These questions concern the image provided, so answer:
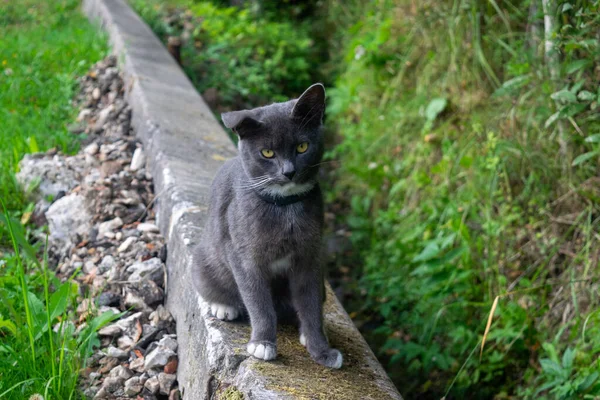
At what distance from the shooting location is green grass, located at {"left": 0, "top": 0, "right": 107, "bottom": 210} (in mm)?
4262

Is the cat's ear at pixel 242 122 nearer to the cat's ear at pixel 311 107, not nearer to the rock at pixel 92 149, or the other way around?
the cat's ear at pixel 311 107

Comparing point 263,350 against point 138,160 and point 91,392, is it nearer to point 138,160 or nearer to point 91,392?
point 91,392

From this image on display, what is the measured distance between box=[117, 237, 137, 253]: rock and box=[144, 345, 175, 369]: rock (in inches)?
29.2

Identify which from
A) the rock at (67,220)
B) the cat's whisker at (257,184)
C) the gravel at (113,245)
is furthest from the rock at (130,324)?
the cat's whisker at (257,184)

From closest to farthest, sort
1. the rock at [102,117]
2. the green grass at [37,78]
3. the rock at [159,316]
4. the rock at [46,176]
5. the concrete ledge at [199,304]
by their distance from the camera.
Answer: the concrete ledge at [199,304] → the rock at [159,316] → the rock at [46,176] → the green grass at [37,78] → the rock at [102,117]

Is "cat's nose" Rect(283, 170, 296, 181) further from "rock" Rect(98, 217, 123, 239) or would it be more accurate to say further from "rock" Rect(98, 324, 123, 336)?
"rock" Rect(98, 217, 123, 239)

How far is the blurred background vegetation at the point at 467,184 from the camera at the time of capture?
3.58 m

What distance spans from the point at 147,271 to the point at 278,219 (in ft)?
3.66

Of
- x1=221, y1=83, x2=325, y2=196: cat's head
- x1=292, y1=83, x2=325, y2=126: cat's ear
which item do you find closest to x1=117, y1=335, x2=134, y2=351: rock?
x1=221, y1=83, x2=325, y2=196: cat's head

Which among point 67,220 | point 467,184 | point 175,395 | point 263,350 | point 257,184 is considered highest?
point 257,184

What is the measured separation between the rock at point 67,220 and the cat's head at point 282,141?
1.65 metres

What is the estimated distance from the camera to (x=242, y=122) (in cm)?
230

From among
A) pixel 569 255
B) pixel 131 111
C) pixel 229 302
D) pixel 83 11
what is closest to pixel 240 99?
pixel 131 111

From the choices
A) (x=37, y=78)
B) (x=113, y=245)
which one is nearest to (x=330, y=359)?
(x=113, y=245)
